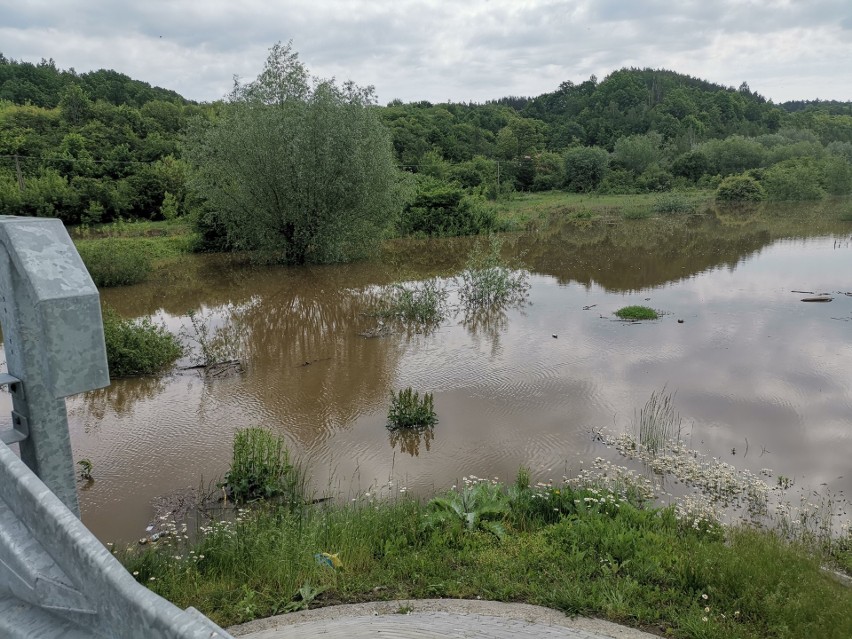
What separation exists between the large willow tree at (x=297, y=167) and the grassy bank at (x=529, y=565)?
17.4m

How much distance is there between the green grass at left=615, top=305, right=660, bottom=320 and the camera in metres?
16.1

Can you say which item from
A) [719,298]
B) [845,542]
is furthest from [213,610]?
[719,298]

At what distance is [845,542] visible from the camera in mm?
5949

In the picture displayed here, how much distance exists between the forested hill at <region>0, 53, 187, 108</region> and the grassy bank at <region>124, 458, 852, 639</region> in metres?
52.0

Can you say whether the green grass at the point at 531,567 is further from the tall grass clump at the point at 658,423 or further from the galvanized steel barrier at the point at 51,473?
the galvanized steel barrier at the point at 51,473

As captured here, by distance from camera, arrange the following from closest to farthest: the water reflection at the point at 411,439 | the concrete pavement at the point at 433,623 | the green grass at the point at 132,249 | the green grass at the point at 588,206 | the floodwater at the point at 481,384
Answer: the concrete pavement at the point at 433,623, the floodwater at the point at 481,384, the water reflection at the point at 411,439, the green grass at the point at 132,249, the green grass at the point at 588,206

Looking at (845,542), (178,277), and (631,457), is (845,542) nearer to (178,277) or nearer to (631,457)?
(631,457)

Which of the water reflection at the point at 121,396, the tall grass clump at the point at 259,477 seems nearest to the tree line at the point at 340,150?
the water reflection at the point at 121,396

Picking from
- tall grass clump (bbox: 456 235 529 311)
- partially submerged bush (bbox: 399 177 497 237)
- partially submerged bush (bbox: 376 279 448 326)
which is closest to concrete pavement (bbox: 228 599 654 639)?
partially submerged bush (bbox: 376 279 448 326)

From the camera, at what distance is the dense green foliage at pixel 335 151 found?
2219cm

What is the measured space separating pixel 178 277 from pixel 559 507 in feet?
63.2

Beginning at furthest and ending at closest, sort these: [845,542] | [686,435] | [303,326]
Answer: [303,326], [686,435], [845,542]

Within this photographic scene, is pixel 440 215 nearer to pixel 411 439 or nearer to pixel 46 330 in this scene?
pixel 411 439

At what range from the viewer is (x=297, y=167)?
2150cm
